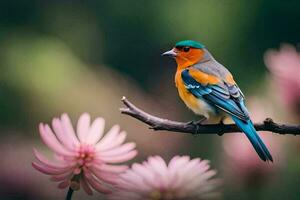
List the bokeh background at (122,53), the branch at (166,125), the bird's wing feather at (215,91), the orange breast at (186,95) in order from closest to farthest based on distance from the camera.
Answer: the branch at (166,125) < the bird's wing feather at (215,91) < the orange breast at (186,95) < the bokeh background at (122,53)

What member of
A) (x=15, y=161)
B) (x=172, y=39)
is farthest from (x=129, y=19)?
(x=15, y=161)

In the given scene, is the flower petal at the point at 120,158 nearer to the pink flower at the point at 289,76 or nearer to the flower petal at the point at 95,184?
the flower petal at the point at 95,184

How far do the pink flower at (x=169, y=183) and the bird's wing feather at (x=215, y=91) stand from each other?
0.79m

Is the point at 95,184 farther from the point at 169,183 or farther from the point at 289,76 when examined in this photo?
the point at 289,76

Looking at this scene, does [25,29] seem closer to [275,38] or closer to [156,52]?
[156,52]

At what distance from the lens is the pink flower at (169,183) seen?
527 millimetres

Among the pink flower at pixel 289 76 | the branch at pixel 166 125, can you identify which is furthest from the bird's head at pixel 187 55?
the branch at pixel 166 125

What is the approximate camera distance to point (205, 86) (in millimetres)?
1680

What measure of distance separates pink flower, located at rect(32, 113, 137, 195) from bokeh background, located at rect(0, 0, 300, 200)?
2.19 metres

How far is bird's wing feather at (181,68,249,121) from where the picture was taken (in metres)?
1.45

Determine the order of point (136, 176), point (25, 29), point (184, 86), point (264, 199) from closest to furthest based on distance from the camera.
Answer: point (136, 176) < point (264, 199) < point (184, 86) < point (25, 29)

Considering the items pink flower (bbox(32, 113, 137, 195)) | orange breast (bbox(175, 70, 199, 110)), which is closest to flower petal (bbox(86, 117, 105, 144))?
pink flower (bbox(32, 113, 137, 195))

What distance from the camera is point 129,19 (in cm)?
739

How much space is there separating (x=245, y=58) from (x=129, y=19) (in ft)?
5.24
